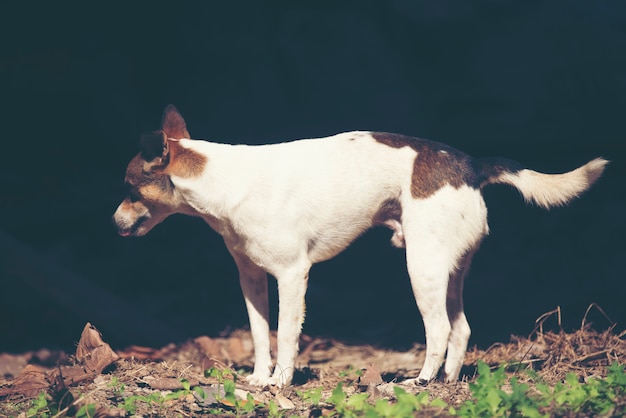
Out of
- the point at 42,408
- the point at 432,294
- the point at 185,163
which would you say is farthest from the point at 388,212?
the point at 42,408

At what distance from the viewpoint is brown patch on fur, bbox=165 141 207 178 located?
5199mm

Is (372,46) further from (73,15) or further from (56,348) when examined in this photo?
(56,348)

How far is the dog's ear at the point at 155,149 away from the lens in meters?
5.14

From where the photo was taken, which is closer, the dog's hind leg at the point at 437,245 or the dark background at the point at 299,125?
the dog's hind leg at the point at 437,245

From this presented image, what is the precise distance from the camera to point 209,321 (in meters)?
7.04

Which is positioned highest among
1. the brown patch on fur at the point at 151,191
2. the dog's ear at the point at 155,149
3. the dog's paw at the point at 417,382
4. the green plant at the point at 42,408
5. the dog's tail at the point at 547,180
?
the dog's ear at the point at 155,149

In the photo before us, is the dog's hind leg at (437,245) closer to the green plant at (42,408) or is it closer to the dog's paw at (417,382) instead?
the dog's paw at (417,382)

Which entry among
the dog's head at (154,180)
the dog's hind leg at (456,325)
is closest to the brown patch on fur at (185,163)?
the dog's head at (154,180)

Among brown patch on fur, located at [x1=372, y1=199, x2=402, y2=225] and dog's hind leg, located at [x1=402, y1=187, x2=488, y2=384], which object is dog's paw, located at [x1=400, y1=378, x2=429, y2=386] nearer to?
dog's hind leg, located at [x1=402, y1=187, x2=488, y2=384]

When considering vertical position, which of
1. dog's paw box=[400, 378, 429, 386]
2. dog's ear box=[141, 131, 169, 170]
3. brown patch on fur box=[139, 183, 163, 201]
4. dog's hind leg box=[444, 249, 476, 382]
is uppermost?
dog's ear box=[141, 131, 169, 170]

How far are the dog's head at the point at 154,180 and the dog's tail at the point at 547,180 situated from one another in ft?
6.75

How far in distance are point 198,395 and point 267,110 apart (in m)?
3.28

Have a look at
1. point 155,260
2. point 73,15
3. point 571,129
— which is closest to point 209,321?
point 155,260

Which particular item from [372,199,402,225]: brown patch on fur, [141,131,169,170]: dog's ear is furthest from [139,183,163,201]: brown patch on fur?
[372,199,402,225]: brown patch on fur
